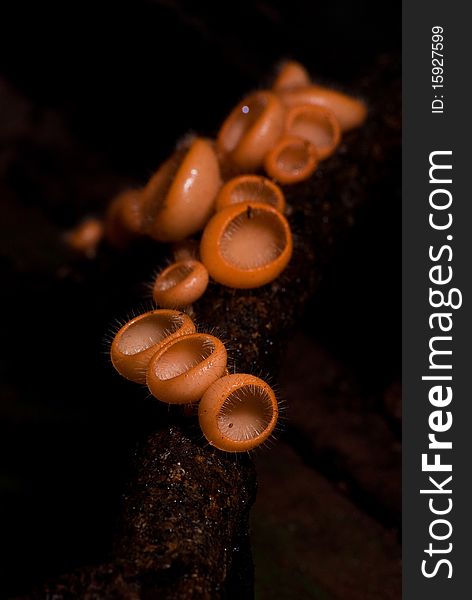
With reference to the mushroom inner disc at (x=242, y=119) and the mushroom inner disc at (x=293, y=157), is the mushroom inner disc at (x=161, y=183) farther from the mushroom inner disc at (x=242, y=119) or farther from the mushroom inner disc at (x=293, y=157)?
the mushroom inner disc at (x=293, y=157)

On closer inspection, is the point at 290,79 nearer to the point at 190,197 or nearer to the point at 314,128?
the point at 314,128

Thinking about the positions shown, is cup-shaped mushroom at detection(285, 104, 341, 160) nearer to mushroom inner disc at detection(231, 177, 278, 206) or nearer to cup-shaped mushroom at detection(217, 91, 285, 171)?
cup-shaped mushroom at detection(217, 91, 285, 171)

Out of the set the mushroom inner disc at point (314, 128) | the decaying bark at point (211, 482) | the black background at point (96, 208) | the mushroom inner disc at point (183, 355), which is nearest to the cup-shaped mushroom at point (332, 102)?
the mushroom inner disc at point (314, 128)

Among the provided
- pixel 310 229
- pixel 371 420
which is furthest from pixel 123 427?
pixel 371 420

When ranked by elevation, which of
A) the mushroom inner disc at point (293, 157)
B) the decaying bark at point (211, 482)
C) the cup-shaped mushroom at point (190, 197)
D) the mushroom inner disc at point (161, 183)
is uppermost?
the mushroom inner disc at point (293, 157)

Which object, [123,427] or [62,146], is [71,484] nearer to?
[123,427]

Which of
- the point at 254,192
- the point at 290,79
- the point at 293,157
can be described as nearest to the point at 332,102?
the point at 290,79
